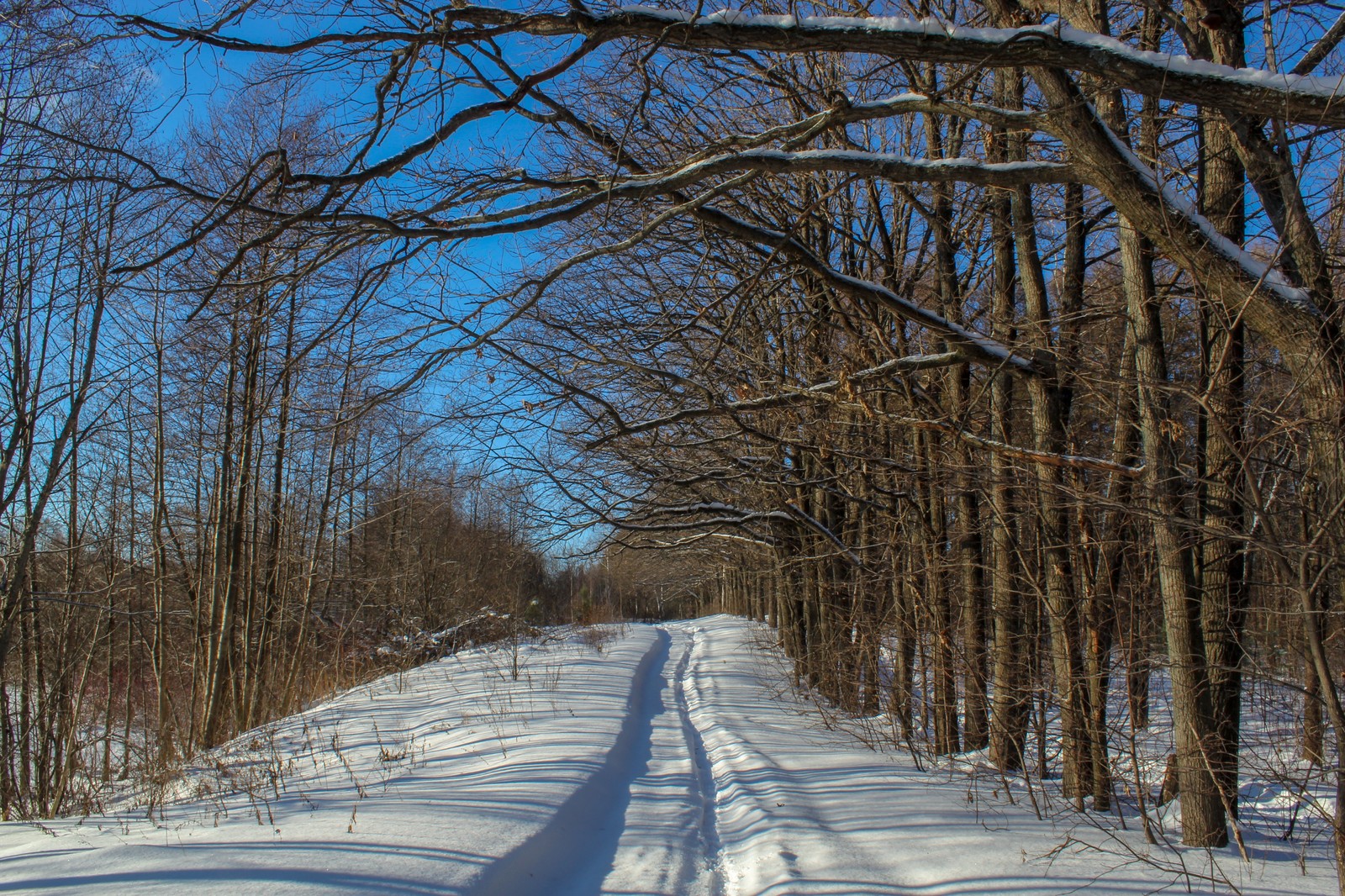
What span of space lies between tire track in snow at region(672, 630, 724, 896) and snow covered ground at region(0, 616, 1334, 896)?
0.02 meters

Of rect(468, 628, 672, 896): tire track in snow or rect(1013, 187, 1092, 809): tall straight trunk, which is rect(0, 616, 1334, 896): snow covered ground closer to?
rect(468, 628, 672, 896): tire track in snow

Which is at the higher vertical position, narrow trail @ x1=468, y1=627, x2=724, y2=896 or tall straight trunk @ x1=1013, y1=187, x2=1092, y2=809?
tall straight trunk @ x1=1013, y1=187, x2=1092, y2=809

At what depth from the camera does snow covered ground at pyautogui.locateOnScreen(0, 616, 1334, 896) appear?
13.1 feet

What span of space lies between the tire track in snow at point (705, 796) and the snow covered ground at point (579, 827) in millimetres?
24

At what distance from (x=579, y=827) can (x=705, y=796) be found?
1.34 meters

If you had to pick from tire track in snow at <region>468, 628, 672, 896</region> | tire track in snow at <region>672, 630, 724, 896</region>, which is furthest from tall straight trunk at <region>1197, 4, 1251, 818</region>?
tire track in snow at <region>468, 628, 672, 896</region>

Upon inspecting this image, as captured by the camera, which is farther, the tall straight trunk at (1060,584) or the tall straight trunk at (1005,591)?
the tall straight trunk at (1005,591)

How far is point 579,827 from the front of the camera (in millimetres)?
5363

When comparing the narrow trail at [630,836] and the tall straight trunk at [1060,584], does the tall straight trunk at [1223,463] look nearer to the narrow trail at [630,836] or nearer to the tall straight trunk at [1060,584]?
the tall straight trunk at [1060,584]

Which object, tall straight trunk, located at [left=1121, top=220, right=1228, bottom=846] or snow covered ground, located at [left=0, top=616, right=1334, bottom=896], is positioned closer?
snow covered ground, located at [left=0, top=616, right=1334, bottom=896]

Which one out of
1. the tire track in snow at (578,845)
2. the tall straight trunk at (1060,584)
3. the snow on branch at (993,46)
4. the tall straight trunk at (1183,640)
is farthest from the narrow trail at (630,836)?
the snow on branch at (993,46)

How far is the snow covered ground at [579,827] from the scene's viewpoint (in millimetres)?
4008

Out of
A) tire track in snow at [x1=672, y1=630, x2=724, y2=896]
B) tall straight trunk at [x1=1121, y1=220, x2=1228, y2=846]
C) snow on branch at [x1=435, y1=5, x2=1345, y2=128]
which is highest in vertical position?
snow on branch at [x1=435, y1=5, x2=1345, y2=128]

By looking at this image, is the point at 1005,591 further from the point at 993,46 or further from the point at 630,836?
the point at 993,46
